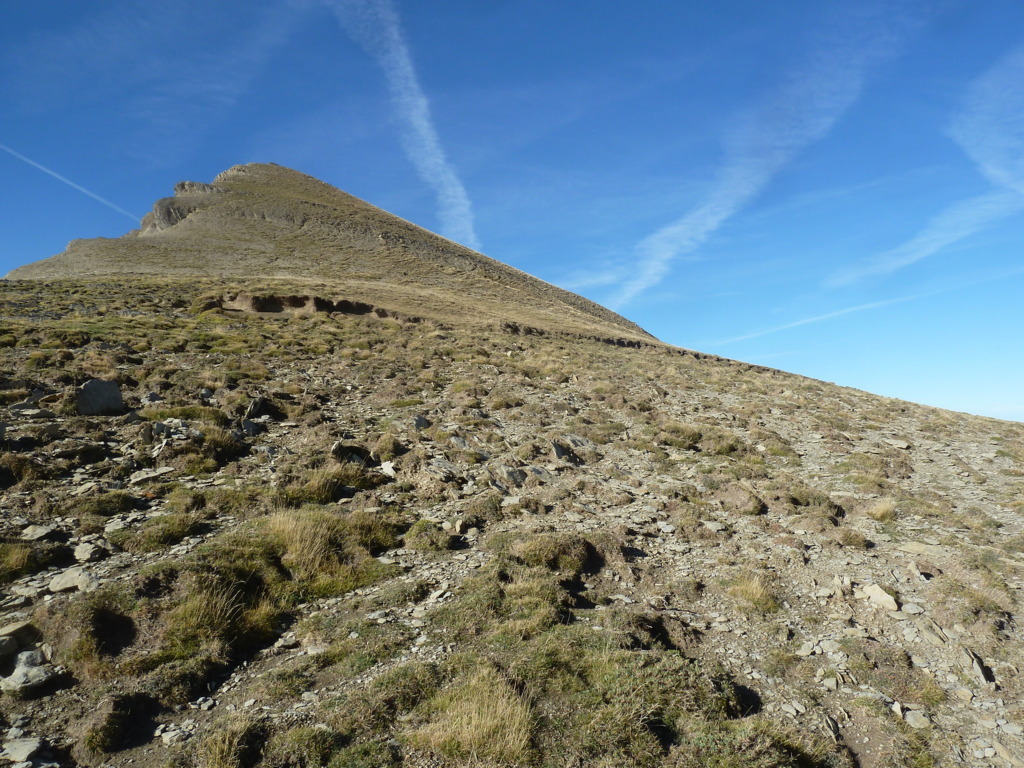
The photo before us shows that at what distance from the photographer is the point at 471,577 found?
8.98 m

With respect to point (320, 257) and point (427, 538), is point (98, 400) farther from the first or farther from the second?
point (320, 257)

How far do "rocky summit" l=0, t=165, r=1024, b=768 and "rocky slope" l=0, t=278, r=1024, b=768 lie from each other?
51mm

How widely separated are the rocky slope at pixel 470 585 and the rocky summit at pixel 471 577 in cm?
5

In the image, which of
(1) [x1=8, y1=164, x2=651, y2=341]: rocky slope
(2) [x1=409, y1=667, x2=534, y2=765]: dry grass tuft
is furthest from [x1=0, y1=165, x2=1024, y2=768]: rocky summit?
(1) [x1=8, y1=164, x2=651, y2=341]: rocky slope

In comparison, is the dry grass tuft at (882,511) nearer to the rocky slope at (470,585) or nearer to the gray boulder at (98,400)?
the rocky slope at (470,585)

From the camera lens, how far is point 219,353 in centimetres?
2302

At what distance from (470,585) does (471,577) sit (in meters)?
0.31

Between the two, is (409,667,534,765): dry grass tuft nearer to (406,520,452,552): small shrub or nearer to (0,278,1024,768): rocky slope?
(0,278,1024,768): rocky slope

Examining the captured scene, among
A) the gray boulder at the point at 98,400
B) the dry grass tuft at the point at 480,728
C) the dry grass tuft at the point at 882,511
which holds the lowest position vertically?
the dry grass tuft at the point at 480,728

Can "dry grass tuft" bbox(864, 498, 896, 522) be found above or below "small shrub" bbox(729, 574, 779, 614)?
above

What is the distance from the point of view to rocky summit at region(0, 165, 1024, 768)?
19.1 ft

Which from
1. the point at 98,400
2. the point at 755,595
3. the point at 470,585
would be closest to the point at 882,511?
the point at 755,595

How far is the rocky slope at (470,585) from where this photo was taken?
19.1 feet

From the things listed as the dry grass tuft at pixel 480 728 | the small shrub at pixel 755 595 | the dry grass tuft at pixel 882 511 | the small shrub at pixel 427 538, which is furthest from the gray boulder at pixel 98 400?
the dry grass tuft at pixel 882 511
